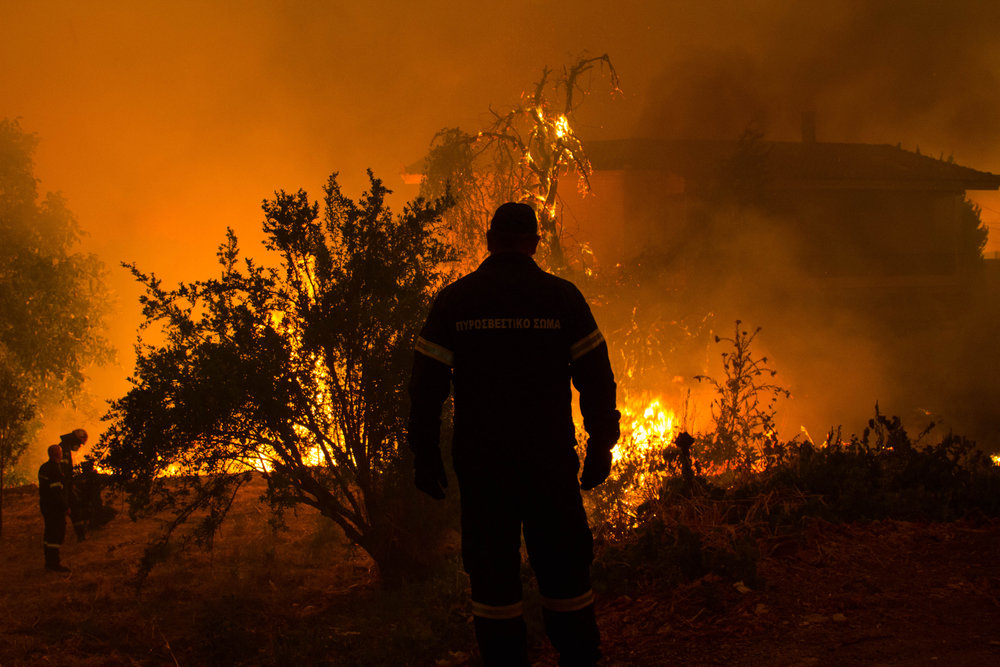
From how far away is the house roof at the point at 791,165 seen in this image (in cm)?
2088

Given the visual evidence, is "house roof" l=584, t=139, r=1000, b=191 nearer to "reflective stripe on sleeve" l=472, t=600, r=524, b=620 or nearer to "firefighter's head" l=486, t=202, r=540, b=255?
"firefighter's head" l=486, t=202, r=540, b=255

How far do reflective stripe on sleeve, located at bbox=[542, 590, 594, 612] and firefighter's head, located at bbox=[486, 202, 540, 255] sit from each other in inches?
54.4

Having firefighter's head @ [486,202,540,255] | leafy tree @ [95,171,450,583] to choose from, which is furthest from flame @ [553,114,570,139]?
firefighter's head @ [486,202,540,255]

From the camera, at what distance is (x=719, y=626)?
3857 mm

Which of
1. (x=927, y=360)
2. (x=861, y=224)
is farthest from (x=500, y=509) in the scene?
(x=861, y=224)

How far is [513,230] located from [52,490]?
7.55 metres

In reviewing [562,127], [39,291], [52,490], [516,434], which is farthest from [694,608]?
[39,291]

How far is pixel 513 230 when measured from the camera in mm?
3082

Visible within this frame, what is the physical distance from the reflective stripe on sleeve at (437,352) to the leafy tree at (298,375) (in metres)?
3.28

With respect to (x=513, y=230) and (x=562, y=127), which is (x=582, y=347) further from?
(x=562, y=127)

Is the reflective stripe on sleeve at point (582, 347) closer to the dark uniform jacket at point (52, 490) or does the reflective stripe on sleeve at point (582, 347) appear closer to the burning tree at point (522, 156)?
the dark uniform jacket at point (52, 490)

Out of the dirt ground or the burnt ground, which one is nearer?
the burnt ground

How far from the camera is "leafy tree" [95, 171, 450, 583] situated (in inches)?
233

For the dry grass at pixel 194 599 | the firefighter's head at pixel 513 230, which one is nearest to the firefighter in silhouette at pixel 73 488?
the dry grass at pixel 194 599
